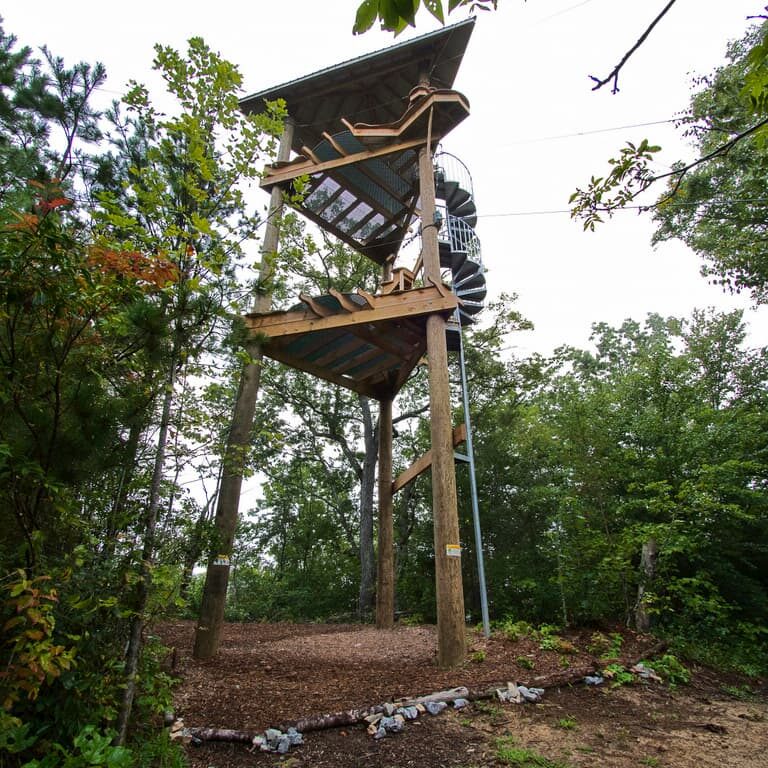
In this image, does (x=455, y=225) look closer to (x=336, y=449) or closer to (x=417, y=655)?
(x=417, y=655)

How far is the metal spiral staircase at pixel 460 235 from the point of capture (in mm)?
7809

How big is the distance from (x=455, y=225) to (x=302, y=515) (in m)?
9.82

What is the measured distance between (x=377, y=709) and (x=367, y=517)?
7.87 meters

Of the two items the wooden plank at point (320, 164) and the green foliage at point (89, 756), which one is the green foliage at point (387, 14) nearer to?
the green foliage at point (89, 756)

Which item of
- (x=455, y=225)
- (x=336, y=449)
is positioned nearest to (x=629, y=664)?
(x=455, y=225)

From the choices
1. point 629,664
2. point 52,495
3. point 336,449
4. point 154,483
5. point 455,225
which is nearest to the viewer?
point 52,495

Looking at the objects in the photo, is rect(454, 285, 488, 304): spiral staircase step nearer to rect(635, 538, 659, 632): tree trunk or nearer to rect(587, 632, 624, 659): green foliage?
rect(635, 538, 659, 632): tree trunk

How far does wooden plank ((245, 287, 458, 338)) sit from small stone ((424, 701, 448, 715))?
162 inches

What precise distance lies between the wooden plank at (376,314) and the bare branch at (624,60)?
14.4 feet

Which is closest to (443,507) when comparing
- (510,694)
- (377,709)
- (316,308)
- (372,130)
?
(510,694)

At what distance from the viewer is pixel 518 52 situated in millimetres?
2039

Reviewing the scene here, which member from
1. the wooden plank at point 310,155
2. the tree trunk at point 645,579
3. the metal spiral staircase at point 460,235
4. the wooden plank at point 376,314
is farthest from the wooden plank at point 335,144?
the tree trunk at point 645,579

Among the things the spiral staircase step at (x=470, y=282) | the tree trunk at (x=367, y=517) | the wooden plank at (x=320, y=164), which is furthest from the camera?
the tree trunk at (x=367, y=517)

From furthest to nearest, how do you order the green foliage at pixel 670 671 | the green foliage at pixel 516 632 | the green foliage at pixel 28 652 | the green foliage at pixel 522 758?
1. the green foliage at pixel 516 632
2. the green foliage at pixel 670 671
3. the green foliage at pixel 522 758
4. the green foliage at pixel 28 652
